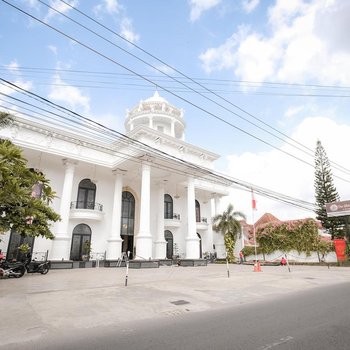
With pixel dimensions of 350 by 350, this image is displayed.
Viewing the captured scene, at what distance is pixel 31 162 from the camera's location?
21.8 meters

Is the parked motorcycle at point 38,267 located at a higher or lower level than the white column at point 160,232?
lower

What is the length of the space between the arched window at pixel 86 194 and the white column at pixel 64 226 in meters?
2.80

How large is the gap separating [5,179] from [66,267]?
38.1 ft

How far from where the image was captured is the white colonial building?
66.5 feet

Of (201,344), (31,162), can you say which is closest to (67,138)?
(31,162)

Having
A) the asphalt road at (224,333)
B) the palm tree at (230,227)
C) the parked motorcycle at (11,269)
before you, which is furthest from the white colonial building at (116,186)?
the asphalt road at (224,333)

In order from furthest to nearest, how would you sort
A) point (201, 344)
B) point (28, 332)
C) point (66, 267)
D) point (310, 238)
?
point (310, 238)
point (66, 267)
point (28, 332)
point (201, 344)

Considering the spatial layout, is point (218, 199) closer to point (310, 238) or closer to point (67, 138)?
point (310, 238)

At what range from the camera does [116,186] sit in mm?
24203

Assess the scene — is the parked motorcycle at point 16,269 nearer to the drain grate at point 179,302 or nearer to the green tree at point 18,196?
the green tree at point 18,196

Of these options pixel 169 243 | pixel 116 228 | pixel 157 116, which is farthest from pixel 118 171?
pixel 169 243

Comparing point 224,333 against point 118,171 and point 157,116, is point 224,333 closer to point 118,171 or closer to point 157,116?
point 118,171

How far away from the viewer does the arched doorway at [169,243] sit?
28969 mm

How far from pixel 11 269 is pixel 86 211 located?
9.54 meters
